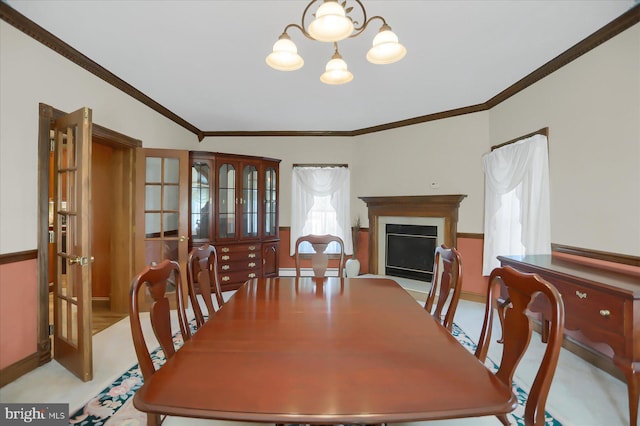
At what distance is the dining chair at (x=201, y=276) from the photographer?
1.58 metres

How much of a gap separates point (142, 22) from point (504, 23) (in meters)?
2.58

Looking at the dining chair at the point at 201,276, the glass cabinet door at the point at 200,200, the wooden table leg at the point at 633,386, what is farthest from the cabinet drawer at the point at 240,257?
the wooden table leg at the point at 633,386

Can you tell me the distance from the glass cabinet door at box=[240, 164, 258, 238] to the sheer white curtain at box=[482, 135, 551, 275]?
3.19m

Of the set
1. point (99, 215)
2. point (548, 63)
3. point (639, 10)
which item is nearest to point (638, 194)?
point (639, 10)

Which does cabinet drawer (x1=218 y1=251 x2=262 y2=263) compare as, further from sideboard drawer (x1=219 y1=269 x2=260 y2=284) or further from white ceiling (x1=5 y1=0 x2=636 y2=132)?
white ceiling (x1=5 y1=0 x2=636 y2=132)

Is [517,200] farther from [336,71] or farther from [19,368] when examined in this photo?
[19,368]

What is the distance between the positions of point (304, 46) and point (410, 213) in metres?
2.85

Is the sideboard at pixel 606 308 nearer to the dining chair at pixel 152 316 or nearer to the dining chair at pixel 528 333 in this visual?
the dining chair at pixel 528 333

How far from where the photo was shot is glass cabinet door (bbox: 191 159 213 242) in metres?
4.23

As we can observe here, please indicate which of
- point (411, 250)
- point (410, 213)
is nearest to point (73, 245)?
point (410, 213)

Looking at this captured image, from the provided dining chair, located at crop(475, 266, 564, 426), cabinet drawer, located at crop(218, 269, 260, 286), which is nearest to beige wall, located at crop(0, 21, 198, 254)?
cabinet drawer, located at crop(218, 269, 260, 286)

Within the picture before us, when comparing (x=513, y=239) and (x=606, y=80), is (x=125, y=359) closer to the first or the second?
(x=513, y=239)

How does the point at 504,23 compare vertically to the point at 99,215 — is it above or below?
above

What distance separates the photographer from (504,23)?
2.24m
